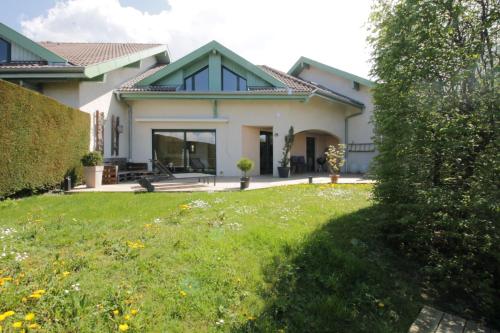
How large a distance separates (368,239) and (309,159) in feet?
44.3

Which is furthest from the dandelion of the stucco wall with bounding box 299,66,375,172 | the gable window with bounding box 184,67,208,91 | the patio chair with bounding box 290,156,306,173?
the stucco wall with bounding box 299,66,375,172

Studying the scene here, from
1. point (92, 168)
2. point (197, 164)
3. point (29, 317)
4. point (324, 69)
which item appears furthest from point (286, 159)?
point (29, 317)

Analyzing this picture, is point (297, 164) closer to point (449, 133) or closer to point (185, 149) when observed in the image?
point (185, 149)

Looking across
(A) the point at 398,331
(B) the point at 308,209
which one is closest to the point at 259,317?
(A) the point at 398,331

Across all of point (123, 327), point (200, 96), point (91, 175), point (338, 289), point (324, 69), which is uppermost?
point (324, 69)

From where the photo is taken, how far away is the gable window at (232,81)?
1390 centimetres

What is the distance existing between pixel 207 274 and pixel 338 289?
146 cm

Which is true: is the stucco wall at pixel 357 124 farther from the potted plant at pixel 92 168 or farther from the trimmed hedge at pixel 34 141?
the trimmed hedge at pixel 34 141

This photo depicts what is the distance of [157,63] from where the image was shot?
747 inches

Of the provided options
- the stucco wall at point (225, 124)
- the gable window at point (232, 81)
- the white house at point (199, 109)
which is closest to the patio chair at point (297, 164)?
the white house at point (199, 109)

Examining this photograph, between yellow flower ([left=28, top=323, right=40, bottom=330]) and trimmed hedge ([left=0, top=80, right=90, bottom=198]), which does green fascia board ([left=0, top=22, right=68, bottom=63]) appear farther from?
yellow flower ([left=28, top=323, right=40, bottom=330])

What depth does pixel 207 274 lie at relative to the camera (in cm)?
315

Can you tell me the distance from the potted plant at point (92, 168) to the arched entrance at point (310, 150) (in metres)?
9.73

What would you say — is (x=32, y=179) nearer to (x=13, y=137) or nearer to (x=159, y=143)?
(x=13, y=137)
